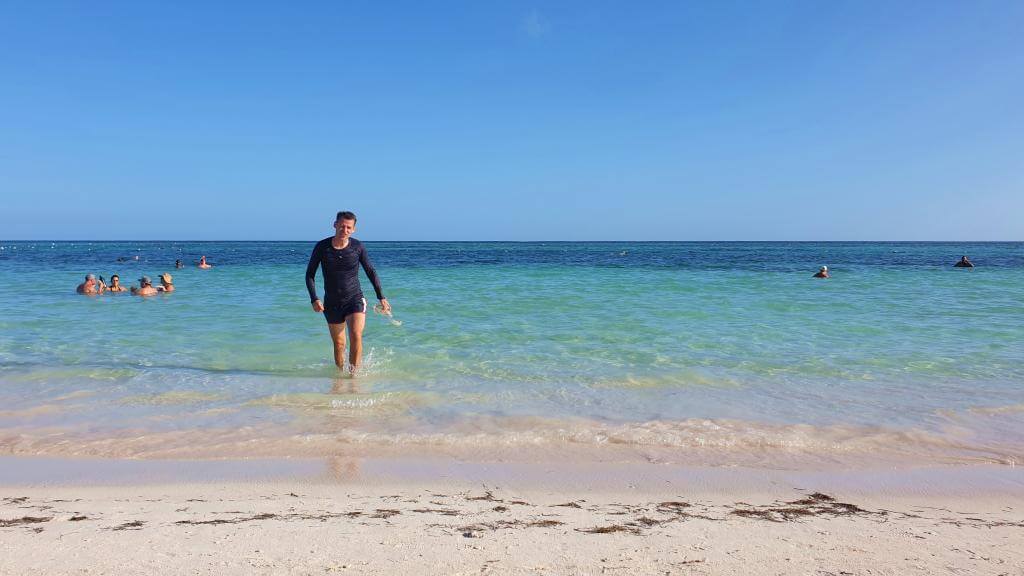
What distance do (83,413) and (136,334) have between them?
16.1 ft

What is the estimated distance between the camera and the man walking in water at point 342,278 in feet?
21.2

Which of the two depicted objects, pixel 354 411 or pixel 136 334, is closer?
pixel 354 411

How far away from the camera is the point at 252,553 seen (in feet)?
8.30

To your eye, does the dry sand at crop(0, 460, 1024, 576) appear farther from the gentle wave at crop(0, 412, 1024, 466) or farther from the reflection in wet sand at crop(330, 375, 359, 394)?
the reflection in wet sand at crop(330, 375, 359, 394)

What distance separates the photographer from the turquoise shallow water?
4668mm

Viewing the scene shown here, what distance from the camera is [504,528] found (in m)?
2.94

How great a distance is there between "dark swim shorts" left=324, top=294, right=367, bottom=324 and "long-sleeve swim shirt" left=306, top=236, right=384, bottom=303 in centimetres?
5

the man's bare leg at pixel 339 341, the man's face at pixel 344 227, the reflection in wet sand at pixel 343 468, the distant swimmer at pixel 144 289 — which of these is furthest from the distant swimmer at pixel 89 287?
the reflection in wet sand at pixel 343 468

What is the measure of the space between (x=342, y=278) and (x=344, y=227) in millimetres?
610

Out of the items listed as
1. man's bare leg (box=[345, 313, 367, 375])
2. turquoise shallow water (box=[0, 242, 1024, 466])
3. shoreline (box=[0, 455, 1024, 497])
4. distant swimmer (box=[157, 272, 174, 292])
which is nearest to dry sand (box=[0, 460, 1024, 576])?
shoreline (box=[0, 455, 1024, 497])

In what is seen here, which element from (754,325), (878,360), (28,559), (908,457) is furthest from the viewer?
(754,325)

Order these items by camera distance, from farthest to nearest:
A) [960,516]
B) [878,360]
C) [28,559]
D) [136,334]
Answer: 1. [136,334]
2. [878,360]
3. [960,516]
4. [28,559]

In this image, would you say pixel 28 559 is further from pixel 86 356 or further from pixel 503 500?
pixel 86 356

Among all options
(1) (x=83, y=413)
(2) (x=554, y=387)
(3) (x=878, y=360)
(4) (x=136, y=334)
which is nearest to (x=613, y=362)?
(2) (x=554, y=387)
